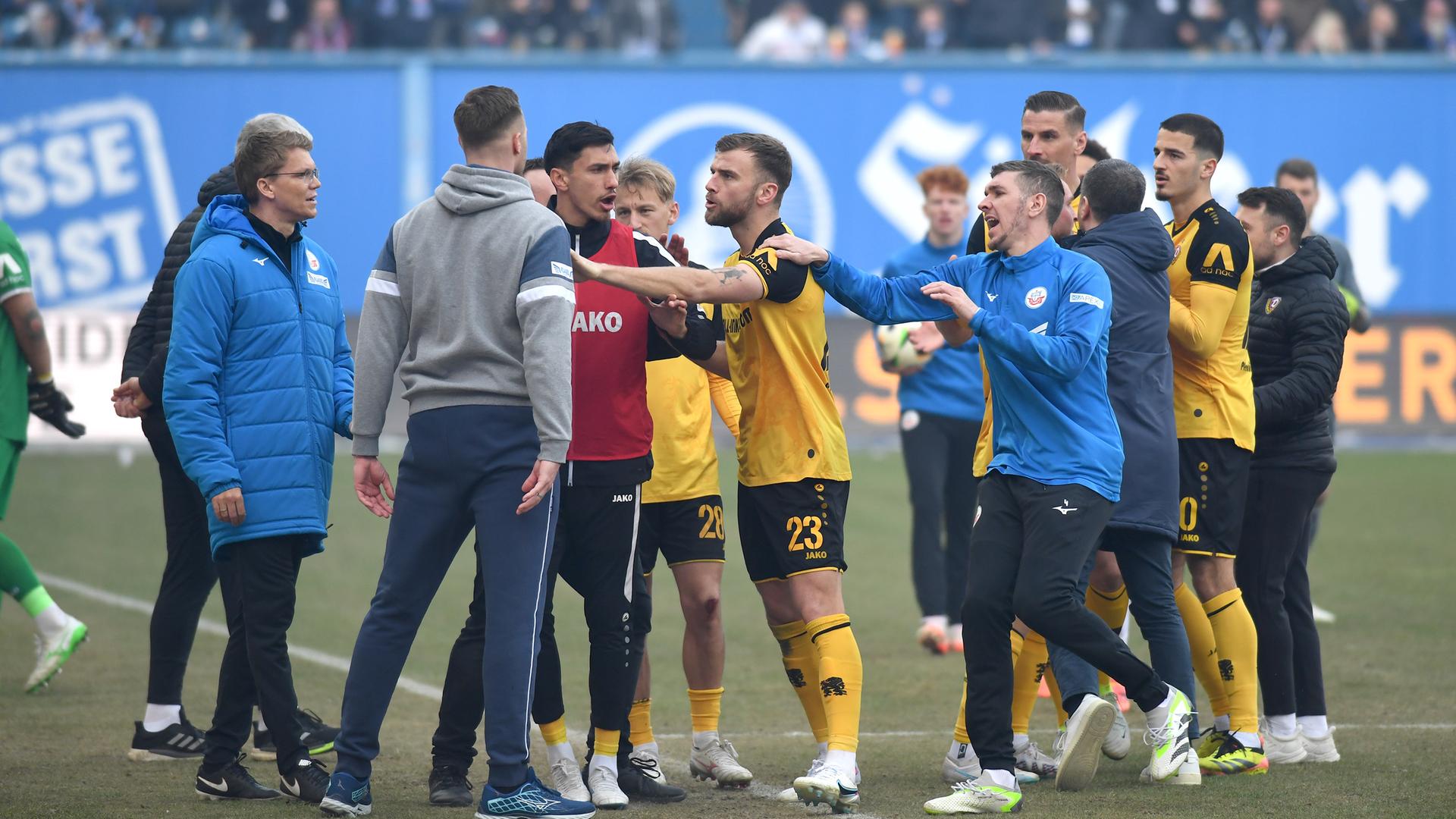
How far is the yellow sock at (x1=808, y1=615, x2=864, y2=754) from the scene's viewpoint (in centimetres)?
576

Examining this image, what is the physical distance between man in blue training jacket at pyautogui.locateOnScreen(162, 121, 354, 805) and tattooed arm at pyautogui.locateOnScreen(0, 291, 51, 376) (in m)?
2.24

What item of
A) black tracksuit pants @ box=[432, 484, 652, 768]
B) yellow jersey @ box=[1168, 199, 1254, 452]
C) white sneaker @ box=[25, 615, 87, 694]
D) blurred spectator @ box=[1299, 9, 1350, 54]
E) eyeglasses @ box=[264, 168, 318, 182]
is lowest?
white sneaker @ box=[25, 615, 87, 694]

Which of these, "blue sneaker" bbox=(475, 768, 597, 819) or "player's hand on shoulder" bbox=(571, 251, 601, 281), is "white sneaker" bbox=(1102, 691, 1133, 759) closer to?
"blue sneaker" bbox=(475, 768, 597, 819)

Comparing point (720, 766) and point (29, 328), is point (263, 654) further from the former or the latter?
point (29, 328)

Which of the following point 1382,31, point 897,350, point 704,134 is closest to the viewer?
point 897,350

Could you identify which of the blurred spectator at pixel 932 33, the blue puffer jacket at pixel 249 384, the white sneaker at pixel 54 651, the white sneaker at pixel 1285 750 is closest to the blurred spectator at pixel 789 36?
the blurred spectator at pixel 932 33

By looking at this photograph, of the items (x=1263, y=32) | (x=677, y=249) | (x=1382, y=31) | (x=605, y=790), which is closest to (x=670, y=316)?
(x=677, y=249)

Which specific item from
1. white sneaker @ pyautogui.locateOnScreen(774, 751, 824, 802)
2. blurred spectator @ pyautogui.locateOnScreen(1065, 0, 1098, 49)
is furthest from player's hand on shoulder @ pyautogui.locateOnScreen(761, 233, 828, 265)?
blurred spectator @ pyautogui.locateOnScreen(1065, 0, 1098, 49)

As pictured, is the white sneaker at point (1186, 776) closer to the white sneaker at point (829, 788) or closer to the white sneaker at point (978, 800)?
the white sneaker at point (978, 800)

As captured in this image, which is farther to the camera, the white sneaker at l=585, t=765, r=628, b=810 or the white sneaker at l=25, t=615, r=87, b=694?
the white sneaker at l=25, t=615, r=87, b=694

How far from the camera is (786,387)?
5922mm

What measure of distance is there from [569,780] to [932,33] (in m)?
17.7

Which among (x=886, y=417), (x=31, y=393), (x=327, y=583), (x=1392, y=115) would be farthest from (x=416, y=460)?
(x=1392, y=115)

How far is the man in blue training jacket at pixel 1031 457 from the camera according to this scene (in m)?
5.71
